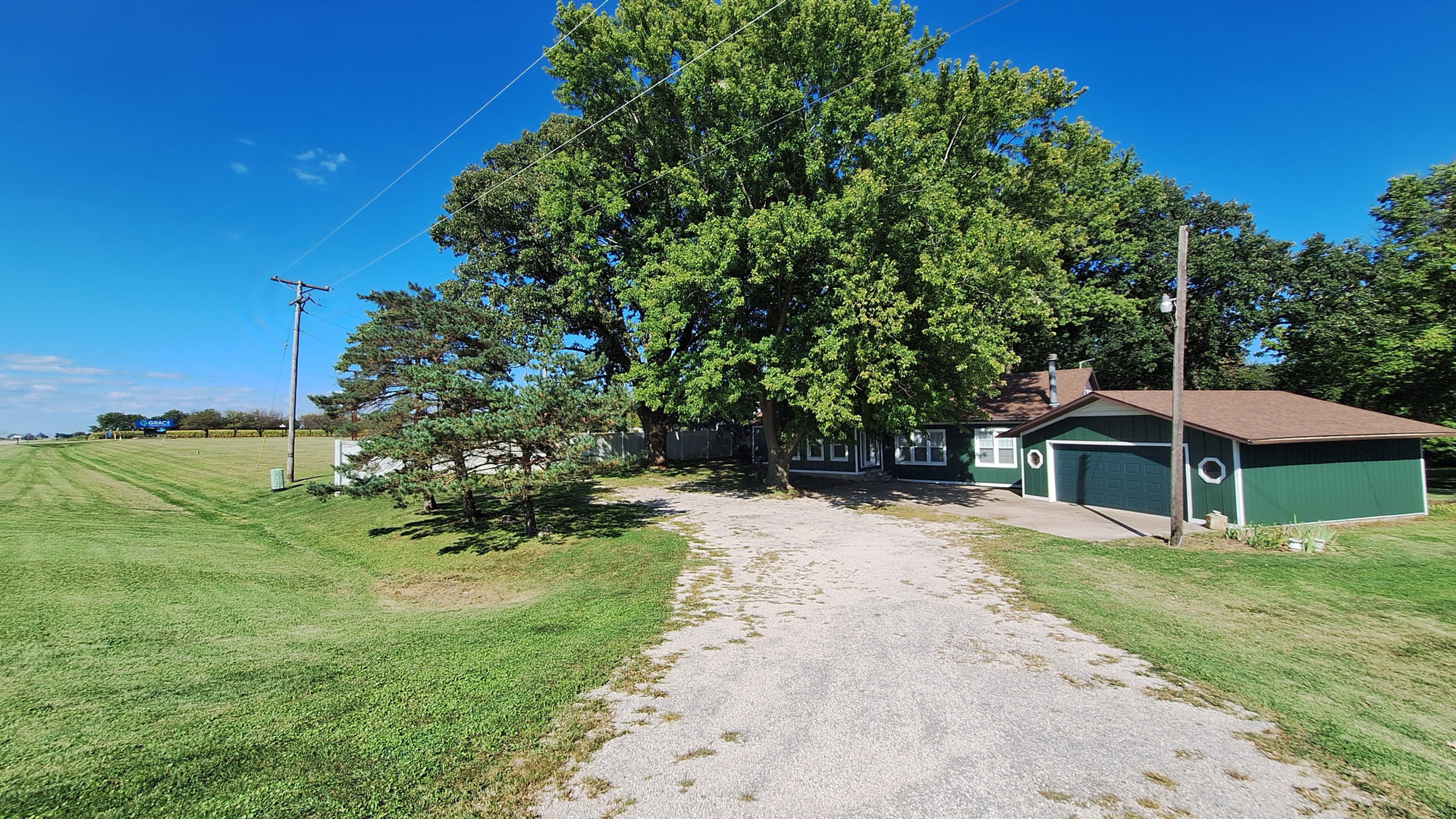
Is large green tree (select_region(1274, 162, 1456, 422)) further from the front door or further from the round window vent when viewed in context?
the front door

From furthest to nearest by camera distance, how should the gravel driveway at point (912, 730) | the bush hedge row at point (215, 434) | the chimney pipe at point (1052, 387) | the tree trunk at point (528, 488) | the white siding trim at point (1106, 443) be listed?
the bush hedge row at point (215, 434)
the chimney pipe at point (1052, 387)
the white siding trim at point (1106, 443)
the tree trunk at point (528, 488)
the gravel driveway at point (912, 730)

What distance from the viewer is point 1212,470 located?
47.2ft

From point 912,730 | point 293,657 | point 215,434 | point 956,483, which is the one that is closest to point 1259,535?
point 956,483

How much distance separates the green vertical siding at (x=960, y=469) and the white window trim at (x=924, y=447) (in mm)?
65

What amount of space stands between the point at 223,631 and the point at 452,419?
5.04 m

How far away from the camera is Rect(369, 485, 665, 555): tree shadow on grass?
13289mm

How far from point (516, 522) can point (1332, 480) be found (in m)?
21.1

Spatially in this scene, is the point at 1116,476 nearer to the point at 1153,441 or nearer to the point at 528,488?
the point at 1153,441

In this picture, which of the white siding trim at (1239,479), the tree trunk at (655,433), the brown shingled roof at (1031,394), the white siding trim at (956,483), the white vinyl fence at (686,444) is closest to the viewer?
the white siding trim at (1239,479)

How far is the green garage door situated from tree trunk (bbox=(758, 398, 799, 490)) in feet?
29.0

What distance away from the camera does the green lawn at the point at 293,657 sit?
3379 millimetres

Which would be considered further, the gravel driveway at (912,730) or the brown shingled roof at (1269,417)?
the brown shingled roof at (1269,417)

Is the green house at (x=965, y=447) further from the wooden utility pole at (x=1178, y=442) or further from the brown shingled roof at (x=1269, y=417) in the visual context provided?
the wooden utility pole at (x=1178, y=442)

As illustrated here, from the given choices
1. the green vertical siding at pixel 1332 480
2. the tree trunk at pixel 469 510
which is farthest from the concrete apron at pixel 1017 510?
the tree trunk at pixel 469 510
